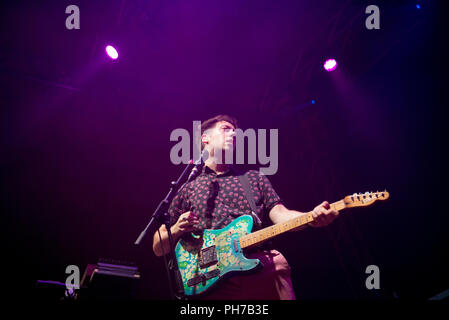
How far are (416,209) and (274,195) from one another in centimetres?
242

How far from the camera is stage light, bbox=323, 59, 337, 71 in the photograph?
12.7 feet

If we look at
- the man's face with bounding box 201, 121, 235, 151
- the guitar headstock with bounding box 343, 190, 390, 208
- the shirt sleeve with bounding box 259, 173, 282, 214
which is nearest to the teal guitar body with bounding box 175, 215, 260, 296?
the shirt sleeve with bounding box 259, 173, 282, 214

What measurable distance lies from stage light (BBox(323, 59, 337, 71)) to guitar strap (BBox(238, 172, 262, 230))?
2.18 metres

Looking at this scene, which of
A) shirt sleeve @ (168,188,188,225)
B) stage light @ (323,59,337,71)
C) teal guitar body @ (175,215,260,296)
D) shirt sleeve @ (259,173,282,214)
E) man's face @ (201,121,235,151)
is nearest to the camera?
teal guitar body @ (175,215,260,296)

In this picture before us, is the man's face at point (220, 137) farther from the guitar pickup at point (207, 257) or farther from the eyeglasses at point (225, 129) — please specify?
the guitar pickup at point (207, 257)

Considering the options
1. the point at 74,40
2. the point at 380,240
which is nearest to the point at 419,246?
the point at 380,240

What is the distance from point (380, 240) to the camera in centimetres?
381

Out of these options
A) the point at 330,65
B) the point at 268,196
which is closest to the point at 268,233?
the point at 268,196

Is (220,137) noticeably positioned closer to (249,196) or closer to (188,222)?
(249,196)

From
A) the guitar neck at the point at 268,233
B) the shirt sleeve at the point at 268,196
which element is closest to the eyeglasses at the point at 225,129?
the shirt sleeve at the point at 268,196

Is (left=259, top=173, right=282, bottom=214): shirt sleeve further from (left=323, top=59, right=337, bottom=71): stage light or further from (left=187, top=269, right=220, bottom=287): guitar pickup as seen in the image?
(left=323, top=59, right=337, bottom=71): stage light

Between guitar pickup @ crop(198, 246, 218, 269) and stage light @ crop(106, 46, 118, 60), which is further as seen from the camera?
stage light @ crop(106, 46, 118, 60)

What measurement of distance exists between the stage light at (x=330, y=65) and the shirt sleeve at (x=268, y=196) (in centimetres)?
217

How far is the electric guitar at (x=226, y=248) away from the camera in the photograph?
2.13 meters
